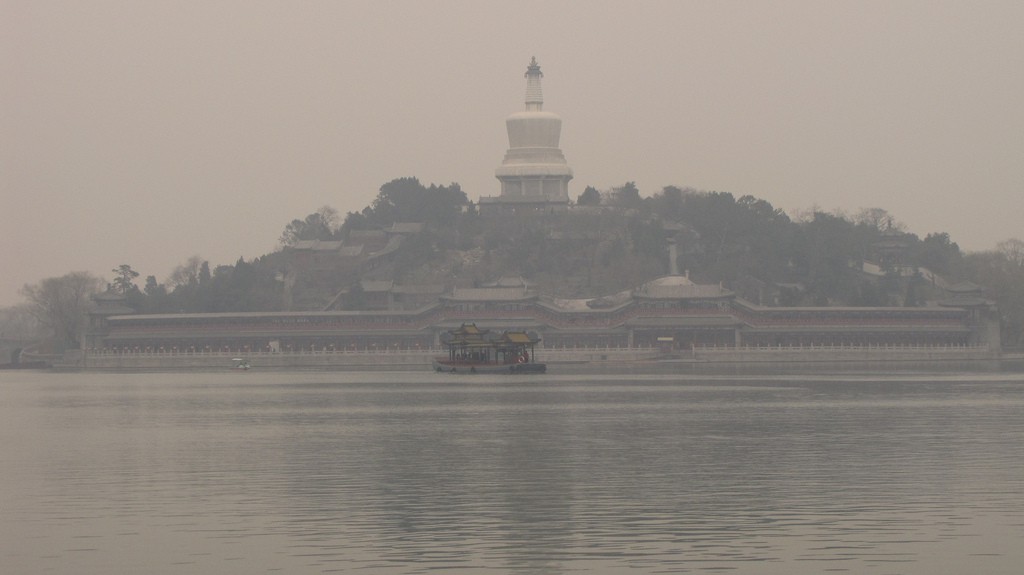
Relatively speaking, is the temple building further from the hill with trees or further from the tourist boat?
the tourist boat

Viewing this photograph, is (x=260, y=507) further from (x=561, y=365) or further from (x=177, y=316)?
(x=177, y=316)

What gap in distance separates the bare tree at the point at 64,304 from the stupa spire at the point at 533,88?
37617 millimetres

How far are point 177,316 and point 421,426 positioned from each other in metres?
67.7

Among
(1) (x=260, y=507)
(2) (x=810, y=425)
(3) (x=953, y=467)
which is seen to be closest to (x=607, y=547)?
(1) (x=260, y=507)

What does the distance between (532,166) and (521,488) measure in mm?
102152

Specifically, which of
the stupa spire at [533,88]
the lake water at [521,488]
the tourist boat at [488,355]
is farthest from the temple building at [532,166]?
the lake water at [521,488]

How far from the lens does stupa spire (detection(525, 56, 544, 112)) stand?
128 metres

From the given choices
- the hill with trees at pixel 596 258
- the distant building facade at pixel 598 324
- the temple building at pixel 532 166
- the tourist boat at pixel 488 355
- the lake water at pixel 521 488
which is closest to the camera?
the lake water at pixel 521 488

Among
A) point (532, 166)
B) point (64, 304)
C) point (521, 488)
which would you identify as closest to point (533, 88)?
point (532, 166)

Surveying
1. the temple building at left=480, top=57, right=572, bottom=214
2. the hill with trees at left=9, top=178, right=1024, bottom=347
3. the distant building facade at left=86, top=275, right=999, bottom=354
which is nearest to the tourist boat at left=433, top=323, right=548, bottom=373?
the distant building facade at left=86, top=275, right=999, bottom=354

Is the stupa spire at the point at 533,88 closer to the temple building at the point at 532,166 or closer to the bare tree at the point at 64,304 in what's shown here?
the temple building at the point at 532,166

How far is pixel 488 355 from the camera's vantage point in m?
78.1

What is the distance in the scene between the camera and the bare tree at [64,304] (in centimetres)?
11225

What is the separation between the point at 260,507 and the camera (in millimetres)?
21375
